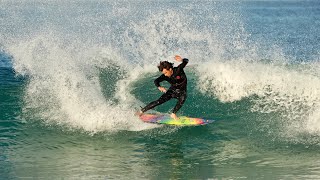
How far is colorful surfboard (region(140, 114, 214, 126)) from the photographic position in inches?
506

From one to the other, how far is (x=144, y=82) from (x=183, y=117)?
4694mm

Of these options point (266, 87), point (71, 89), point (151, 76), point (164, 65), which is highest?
point (151, 76)

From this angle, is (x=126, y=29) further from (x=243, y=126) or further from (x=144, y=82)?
(x=243, y=126)

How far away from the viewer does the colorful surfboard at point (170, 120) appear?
42.2 ft

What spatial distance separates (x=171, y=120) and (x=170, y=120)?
0.03m

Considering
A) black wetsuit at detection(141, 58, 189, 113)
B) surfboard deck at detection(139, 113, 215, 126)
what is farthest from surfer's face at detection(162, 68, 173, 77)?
surfboard deck at detection(139, 113, 215, 126)

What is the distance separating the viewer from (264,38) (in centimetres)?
3359

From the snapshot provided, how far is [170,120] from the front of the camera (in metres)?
12.9

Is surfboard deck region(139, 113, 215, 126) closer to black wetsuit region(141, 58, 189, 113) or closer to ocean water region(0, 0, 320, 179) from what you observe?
ocean water region(0, 0, 320, 179)

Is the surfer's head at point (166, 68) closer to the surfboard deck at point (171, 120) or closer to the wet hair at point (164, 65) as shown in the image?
the wet hair at point (164, 65)

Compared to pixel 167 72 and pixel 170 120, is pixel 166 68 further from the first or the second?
pixel 170 120

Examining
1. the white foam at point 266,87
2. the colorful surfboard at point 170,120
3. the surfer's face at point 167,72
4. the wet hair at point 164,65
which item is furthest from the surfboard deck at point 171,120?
the white foam at point 266,87

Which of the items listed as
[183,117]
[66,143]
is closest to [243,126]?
[183,117]

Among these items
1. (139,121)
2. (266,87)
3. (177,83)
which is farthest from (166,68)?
(266,87)
